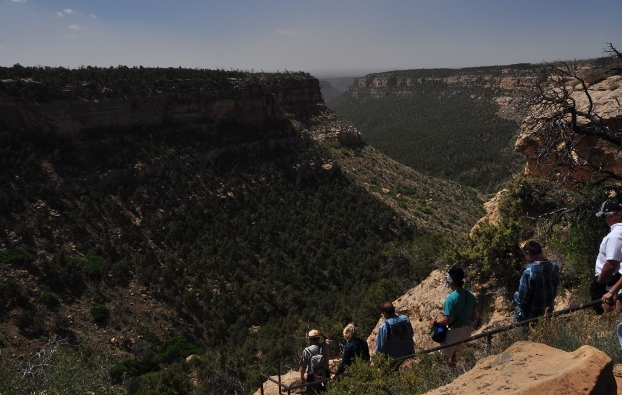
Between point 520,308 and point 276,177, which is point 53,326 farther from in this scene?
point 276,177

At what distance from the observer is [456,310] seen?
5145mm

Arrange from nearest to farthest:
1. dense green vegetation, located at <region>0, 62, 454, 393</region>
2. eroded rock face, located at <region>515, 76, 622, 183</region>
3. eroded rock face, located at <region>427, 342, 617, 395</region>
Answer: eroded rock face, located at <region>427, 342, 617, 395</region> < eroded rock face, located at <region>515, 76, 622, 183</region> < dense green vegetation, located at <region>0, 62, 454, 393</region>

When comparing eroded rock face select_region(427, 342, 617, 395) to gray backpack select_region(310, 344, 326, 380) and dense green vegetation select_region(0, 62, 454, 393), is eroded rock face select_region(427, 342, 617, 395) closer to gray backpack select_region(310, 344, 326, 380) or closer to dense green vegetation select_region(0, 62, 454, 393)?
gray backpack select_region(310, 344, 326, 380)

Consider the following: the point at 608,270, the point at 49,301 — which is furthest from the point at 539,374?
the point at 49,301

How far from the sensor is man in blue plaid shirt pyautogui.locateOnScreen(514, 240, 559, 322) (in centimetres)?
482

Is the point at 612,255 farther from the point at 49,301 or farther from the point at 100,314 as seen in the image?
the point at 49,301

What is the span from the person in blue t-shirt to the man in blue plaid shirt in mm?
1390

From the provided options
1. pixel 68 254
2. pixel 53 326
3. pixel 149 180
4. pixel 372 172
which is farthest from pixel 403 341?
pixel 372 172

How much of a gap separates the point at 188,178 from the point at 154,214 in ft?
13.4

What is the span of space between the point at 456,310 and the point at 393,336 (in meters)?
0.82

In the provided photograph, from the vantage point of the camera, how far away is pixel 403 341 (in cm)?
518

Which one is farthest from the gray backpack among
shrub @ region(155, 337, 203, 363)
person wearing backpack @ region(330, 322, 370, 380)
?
shrub @ region(155, 337, 203, 363)

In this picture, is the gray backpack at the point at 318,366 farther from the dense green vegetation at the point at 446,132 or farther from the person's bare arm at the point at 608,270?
the dense green vegetation at the point at 446,132

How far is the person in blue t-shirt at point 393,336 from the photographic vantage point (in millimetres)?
5117
